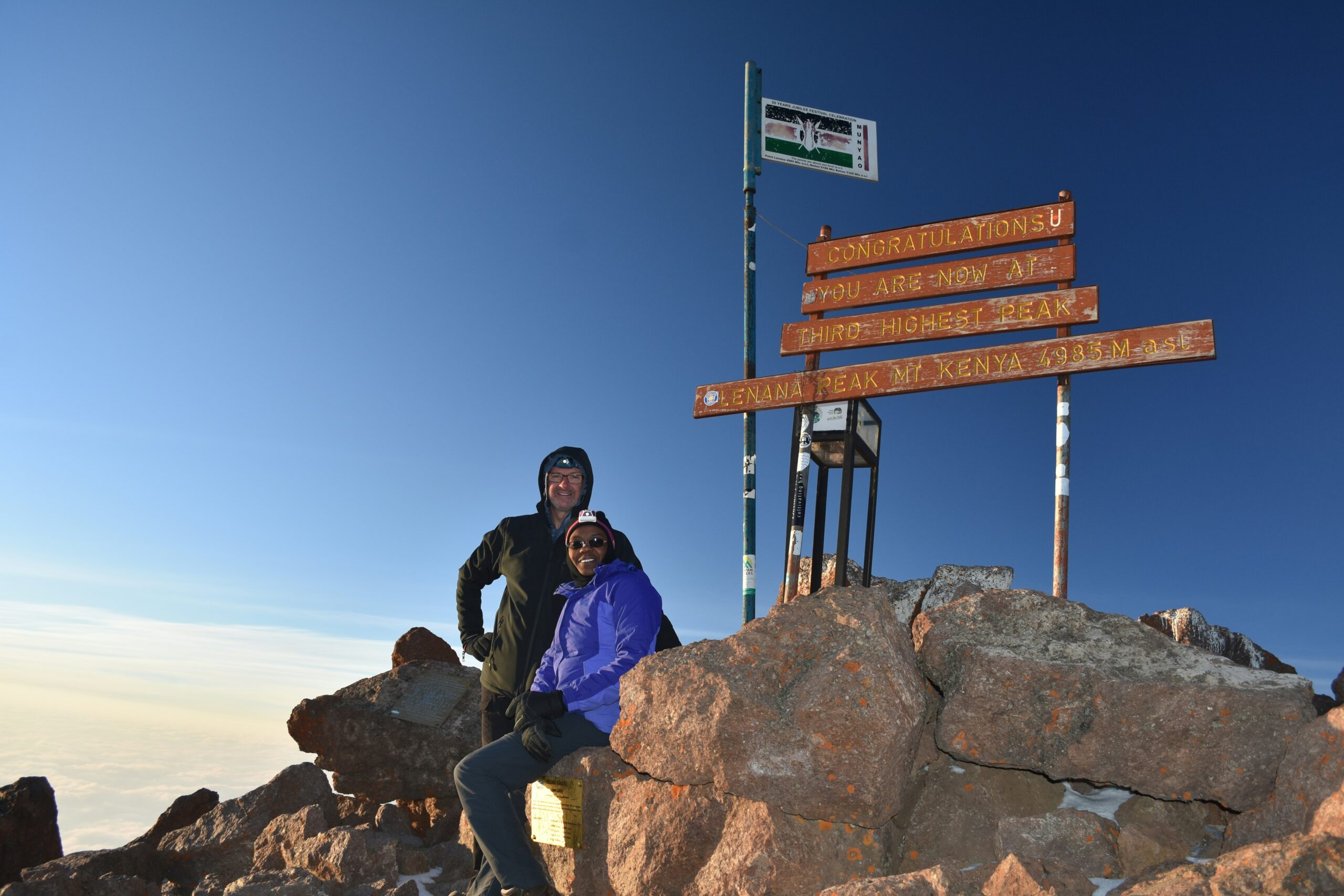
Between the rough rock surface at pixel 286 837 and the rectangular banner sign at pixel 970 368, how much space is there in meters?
5.55

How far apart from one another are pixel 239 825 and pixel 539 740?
6.26m

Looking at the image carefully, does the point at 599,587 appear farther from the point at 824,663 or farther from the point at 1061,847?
the point at 1061,847

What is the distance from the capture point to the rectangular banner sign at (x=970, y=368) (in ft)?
24.2

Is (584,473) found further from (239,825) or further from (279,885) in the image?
(239,825)

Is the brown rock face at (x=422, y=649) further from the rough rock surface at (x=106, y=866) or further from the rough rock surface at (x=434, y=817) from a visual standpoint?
the rough rock surface at (x=106, y=866)

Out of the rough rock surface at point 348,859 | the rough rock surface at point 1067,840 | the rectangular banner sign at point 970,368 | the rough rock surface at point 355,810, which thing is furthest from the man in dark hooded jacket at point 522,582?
the rough rock surface at point 355,810

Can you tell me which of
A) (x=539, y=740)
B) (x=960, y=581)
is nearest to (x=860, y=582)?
(x=960, y=581)

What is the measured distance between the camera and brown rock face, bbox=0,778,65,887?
1098 cm

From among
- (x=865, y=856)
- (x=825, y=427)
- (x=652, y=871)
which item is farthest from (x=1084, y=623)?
(x=825, y=427)

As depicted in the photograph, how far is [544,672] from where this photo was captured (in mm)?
5461

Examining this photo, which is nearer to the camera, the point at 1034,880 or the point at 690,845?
the point at 1034,880

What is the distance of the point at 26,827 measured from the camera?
11266 mm

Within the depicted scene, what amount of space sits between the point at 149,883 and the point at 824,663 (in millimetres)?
8480

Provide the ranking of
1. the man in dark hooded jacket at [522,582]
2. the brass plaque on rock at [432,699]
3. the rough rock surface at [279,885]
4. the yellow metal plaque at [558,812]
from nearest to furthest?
1. the yellow metal plaque at [558,812]
2. the man in dark hooded jacket at [522,582]
3. the rough rock surface at [279,885]
4. the brass plaque on rock at [432,699]
